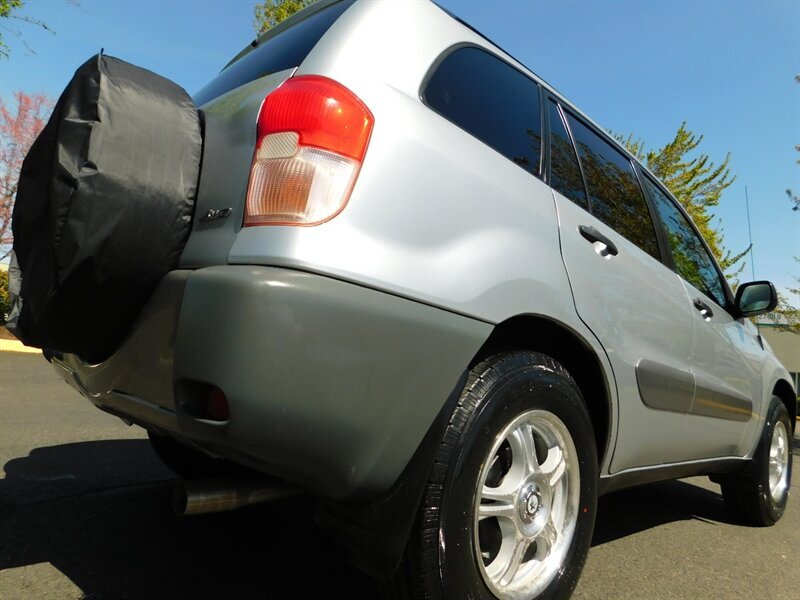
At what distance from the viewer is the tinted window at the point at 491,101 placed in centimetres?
182

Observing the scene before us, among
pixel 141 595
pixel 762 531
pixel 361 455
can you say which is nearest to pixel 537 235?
pixel 361 455

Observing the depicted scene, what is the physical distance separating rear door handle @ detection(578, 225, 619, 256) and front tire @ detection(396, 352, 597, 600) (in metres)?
0.54

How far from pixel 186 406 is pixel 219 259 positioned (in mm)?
364

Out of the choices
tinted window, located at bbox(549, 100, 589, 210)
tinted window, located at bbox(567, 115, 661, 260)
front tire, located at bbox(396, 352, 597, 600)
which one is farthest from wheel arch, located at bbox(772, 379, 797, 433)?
front tire, located at bbox(396, 352, 597, 600)

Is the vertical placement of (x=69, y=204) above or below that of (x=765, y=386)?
above

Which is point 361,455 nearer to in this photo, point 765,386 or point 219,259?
point 219,259

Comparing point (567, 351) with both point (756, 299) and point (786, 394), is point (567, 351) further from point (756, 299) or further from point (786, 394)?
point (786, 394)

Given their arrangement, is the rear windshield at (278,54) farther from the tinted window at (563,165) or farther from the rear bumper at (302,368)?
the tinted window at (563,165)

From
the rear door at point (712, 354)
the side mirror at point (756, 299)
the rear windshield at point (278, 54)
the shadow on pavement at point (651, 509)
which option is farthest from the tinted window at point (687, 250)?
the rear windshield at point (278, 54)

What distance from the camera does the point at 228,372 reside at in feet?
4.21

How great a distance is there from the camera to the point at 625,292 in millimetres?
2336

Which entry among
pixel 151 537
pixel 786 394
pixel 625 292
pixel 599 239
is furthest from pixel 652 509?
pixel 151 537

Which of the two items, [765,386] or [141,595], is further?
[765,386]

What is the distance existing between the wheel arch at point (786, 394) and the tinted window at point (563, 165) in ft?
8.58
